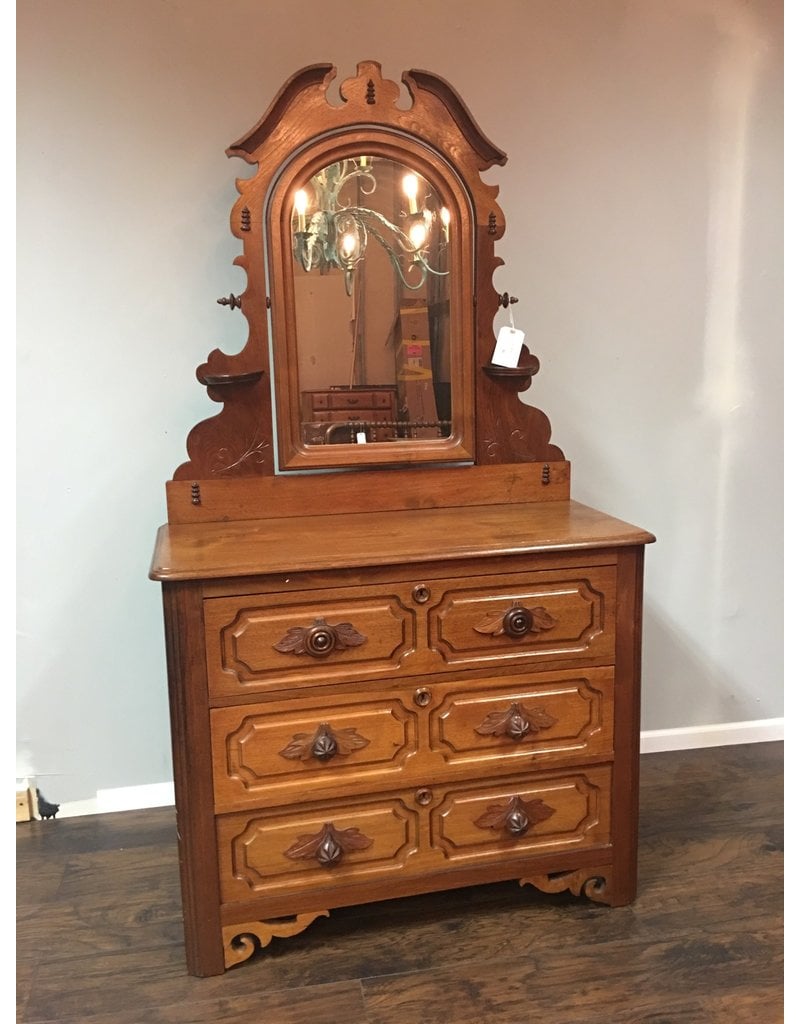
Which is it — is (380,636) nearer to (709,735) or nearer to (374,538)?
(374,538)

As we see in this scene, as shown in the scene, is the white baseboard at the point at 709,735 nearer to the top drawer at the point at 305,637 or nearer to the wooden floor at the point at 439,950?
the wooden floor at the point at 439,950

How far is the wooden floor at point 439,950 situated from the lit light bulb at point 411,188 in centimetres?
147

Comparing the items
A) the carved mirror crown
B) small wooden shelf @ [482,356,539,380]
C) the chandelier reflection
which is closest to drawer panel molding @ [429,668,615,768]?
the carved mirror crown

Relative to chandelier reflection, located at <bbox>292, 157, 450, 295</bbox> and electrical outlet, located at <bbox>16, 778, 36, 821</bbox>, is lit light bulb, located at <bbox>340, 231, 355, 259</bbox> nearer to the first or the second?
chandelier reflection, located at <bbox>292, 157, 450, 295</bbox>

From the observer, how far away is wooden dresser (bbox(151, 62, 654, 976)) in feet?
5.13

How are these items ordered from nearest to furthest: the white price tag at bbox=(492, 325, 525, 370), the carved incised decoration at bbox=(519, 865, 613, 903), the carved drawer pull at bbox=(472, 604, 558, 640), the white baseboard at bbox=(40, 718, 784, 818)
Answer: the carved drawer pull at bbox=(472, 604, 558, 640)
the carved incised decoration at bbox=(519, 865, 613, 903)
the white price tag at bbox=(492, 325, 525, 370)
the white baseboard at bbox=(40, 718, 784, 818)

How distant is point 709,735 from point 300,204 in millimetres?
1808

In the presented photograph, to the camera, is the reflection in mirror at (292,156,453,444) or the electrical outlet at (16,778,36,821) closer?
the reflection in mirror at (292,156,453,444)

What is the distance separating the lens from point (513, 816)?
1.72 m

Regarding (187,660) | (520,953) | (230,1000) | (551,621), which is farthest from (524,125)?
(230,1000)

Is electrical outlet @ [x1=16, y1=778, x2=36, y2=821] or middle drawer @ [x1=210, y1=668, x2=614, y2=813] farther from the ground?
middle drawer @ [x1=210, y1=668, x2=614, y2=813]

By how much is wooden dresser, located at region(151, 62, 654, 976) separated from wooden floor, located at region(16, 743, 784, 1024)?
9 centimetres

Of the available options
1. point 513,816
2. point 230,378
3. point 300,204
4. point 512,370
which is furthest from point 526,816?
point 300,204

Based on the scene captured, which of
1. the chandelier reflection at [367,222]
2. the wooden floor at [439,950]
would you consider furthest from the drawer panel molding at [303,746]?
the chandelier reflection at [367,222]
